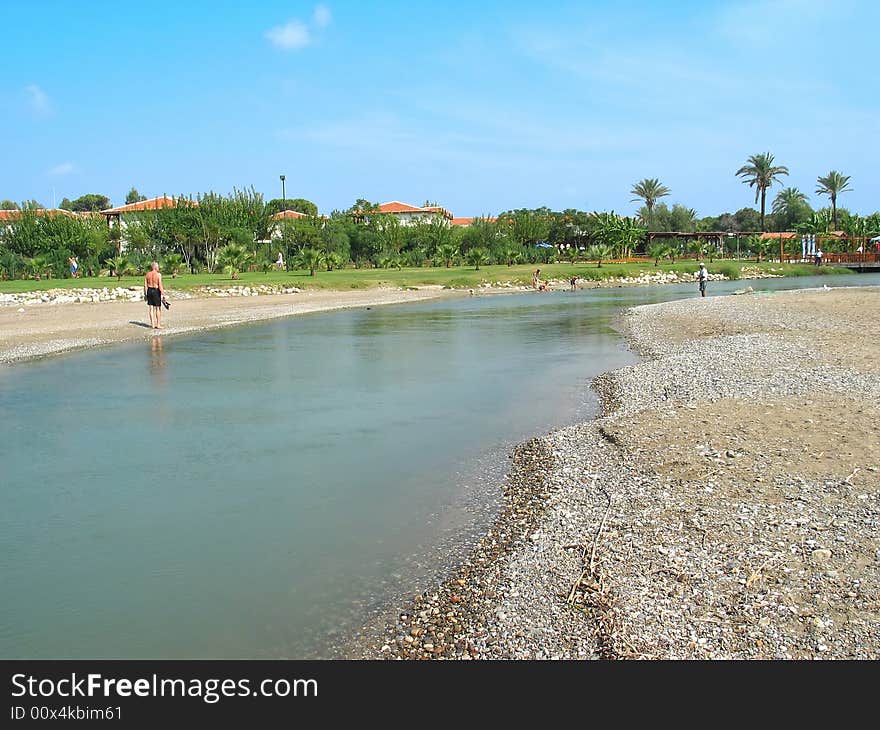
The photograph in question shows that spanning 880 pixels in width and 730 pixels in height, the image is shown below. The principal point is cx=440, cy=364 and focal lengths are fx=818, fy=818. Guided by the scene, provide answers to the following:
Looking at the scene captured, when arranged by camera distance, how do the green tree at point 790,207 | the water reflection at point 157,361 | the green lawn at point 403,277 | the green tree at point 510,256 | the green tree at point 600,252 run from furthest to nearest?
the green tree at point 790,207, the green tree at point 510,256, the green tree at point 600,252, the green lawn at point 403,277, the water reflection at point 157,361

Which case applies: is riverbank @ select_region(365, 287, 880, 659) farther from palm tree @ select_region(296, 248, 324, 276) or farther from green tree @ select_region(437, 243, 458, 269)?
green tree @ select_region(437, 243, 458, 269)

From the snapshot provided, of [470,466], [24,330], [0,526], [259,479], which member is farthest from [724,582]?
[24,330]

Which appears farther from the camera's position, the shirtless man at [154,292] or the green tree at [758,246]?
the green tree at [758,246]

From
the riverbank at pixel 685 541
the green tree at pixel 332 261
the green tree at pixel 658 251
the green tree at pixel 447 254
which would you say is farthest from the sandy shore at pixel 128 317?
the green tree at pixel 658 251

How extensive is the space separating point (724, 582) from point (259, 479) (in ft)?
20.7

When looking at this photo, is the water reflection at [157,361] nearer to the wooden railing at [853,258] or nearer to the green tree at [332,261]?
the green tree at [332,261]

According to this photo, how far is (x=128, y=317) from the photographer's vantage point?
3438 cm

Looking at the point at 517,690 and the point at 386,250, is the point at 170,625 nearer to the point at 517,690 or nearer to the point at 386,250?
the point at 517,690

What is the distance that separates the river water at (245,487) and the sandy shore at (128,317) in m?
4.25

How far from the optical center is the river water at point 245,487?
6.65 meters

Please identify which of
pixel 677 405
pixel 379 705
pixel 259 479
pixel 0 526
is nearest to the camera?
pixel 379 705

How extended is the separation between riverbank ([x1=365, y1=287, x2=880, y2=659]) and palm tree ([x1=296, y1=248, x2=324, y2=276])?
49.0 m

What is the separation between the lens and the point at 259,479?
10.7 meters

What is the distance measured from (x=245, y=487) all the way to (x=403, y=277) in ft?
167
